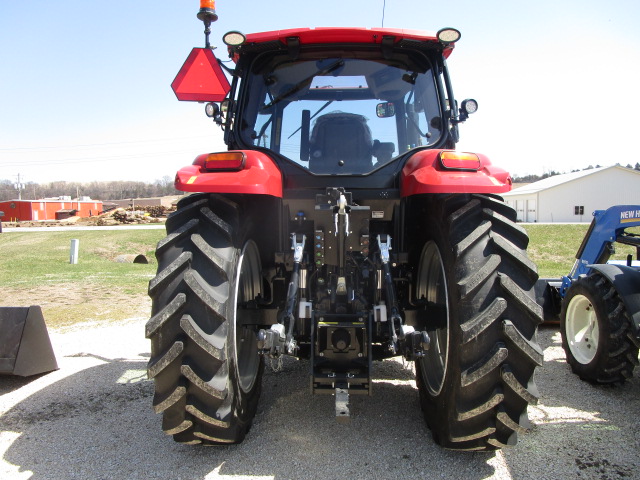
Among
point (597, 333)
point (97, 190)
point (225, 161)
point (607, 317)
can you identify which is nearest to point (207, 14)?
point (225, 161)

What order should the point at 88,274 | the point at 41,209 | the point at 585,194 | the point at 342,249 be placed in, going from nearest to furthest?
the point at 342,249, the point at 88,274, the point at 585,194, the point at 41,209

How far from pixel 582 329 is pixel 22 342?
16.1 ft

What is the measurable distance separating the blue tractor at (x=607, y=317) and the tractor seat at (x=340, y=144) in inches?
90.2

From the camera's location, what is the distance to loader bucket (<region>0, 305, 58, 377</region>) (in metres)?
4.04

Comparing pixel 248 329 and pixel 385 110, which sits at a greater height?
pixel 385 110

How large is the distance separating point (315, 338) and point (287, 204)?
0.89 m

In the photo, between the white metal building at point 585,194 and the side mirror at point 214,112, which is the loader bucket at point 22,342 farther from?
the white metal building at point 585,194

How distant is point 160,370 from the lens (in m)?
2.46

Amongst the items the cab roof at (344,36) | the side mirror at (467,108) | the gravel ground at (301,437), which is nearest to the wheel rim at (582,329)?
the gravel ground at (301,437)

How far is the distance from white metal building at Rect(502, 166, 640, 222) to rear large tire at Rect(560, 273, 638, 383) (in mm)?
43884

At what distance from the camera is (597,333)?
425cm

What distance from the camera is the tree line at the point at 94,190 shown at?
9371 centimetres

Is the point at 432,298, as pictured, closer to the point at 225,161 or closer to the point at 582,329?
the point at 225,161

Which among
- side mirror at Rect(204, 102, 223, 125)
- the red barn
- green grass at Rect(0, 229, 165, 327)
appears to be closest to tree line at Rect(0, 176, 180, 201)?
the red barn
